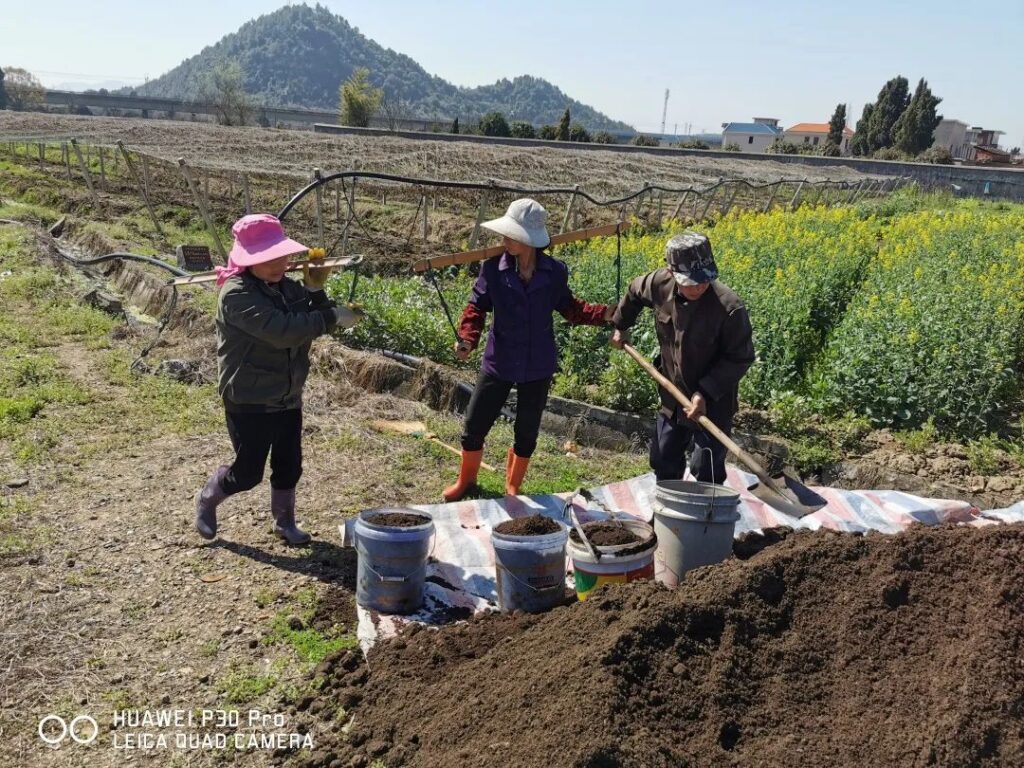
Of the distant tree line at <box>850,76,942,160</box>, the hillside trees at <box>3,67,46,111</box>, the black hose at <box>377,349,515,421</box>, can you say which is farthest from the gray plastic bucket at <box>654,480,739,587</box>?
the hillside trees at <box>3,67,46,111</box>

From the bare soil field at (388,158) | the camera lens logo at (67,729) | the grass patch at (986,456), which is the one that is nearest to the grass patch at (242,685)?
the camera lens logo at (67,729)

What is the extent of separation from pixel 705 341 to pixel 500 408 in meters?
1.31

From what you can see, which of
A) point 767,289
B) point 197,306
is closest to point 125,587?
point 197,306

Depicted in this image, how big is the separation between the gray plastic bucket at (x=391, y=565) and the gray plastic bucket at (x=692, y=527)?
3.45 ft

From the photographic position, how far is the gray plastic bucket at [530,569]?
11.9ft

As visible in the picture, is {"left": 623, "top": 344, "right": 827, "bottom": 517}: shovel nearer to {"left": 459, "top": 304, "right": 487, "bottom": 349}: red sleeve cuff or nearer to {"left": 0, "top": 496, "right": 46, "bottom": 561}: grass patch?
{"left": 459, "top": 304, "right": 487, "bottom": 349}: red sleeve cuff

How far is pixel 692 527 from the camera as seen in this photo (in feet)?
12.1

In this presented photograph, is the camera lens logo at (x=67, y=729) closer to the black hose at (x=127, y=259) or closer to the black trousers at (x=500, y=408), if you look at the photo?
the black trousers at (x=500, y=408)

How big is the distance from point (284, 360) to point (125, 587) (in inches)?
50.8

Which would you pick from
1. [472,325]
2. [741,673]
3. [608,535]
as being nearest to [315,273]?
[472,325]

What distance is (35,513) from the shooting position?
183 inches

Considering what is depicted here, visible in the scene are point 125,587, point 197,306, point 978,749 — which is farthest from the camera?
point 197,306

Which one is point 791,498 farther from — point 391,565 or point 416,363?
point 416,363

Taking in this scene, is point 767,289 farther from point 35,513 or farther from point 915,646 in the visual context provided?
point 35,513
